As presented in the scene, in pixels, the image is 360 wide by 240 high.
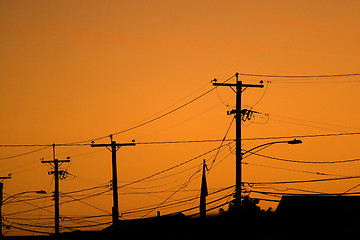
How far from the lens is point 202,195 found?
5322 centimetres

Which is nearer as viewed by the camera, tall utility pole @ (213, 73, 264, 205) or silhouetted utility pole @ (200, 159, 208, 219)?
tall utility pole @ (213, 73, 264, 205)

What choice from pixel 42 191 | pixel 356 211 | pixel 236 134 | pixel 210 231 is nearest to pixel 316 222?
pixel 356 211

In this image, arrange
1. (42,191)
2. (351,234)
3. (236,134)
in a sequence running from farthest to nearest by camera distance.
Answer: (42,191) → (351,234) → (236,134)

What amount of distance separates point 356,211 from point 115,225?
1959cm

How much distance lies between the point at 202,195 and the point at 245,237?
4.33m

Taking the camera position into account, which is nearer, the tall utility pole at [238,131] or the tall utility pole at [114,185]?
the tall utility pole at [238,131]

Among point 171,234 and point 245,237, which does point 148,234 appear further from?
point 245,237

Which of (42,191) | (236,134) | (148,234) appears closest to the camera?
(236,134)

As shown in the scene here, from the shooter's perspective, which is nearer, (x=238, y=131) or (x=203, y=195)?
(x=238, y=131)

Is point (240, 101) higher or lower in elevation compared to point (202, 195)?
higher

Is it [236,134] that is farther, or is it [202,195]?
[202,195]

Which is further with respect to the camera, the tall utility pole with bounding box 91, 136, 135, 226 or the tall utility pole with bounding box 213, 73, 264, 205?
the tall utility pole with bounding box 91, 136, 135, 226

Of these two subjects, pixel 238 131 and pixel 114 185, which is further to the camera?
pixel 114 185

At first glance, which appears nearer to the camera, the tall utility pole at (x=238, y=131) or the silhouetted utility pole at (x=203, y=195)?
the tall utility pole at (x=238, y=131)
